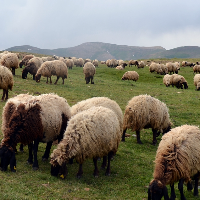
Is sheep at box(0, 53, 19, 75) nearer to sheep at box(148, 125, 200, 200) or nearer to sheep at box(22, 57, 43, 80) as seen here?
sheep at box(22, 57, 43, 80)

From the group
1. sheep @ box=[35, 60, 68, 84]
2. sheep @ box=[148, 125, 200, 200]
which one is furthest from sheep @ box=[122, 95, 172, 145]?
sheep @ box=[35, 60, 68, 84]

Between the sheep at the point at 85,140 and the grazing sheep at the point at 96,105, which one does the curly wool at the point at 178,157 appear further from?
the grazing sheep at the point at 96,105

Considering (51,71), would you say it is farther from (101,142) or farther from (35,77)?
(101,142)

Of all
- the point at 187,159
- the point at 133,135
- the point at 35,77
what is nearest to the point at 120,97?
the point at 133,135

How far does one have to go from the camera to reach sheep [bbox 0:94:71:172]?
7381mm

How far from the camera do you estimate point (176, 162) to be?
20.8 feet

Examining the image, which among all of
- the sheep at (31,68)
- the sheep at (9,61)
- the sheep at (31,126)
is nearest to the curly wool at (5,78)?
the sheep at (31,126)

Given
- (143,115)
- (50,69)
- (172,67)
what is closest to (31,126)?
(143,115)

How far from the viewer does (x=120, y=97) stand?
21.0 metres

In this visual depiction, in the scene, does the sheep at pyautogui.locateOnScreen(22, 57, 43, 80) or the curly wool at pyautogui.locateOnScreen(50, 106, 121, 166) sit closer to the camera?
the curly wool at pyautogui.locateOnScreen(50, 106, 121, 166)

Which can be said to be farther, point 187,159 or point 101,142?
point 101,142

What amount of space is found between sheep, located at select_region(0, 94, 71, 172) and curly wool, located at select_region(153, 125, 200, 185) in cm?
386

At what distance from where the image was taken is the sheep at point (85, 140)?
7250 mm

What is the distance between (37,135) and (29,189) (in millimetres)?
1946
